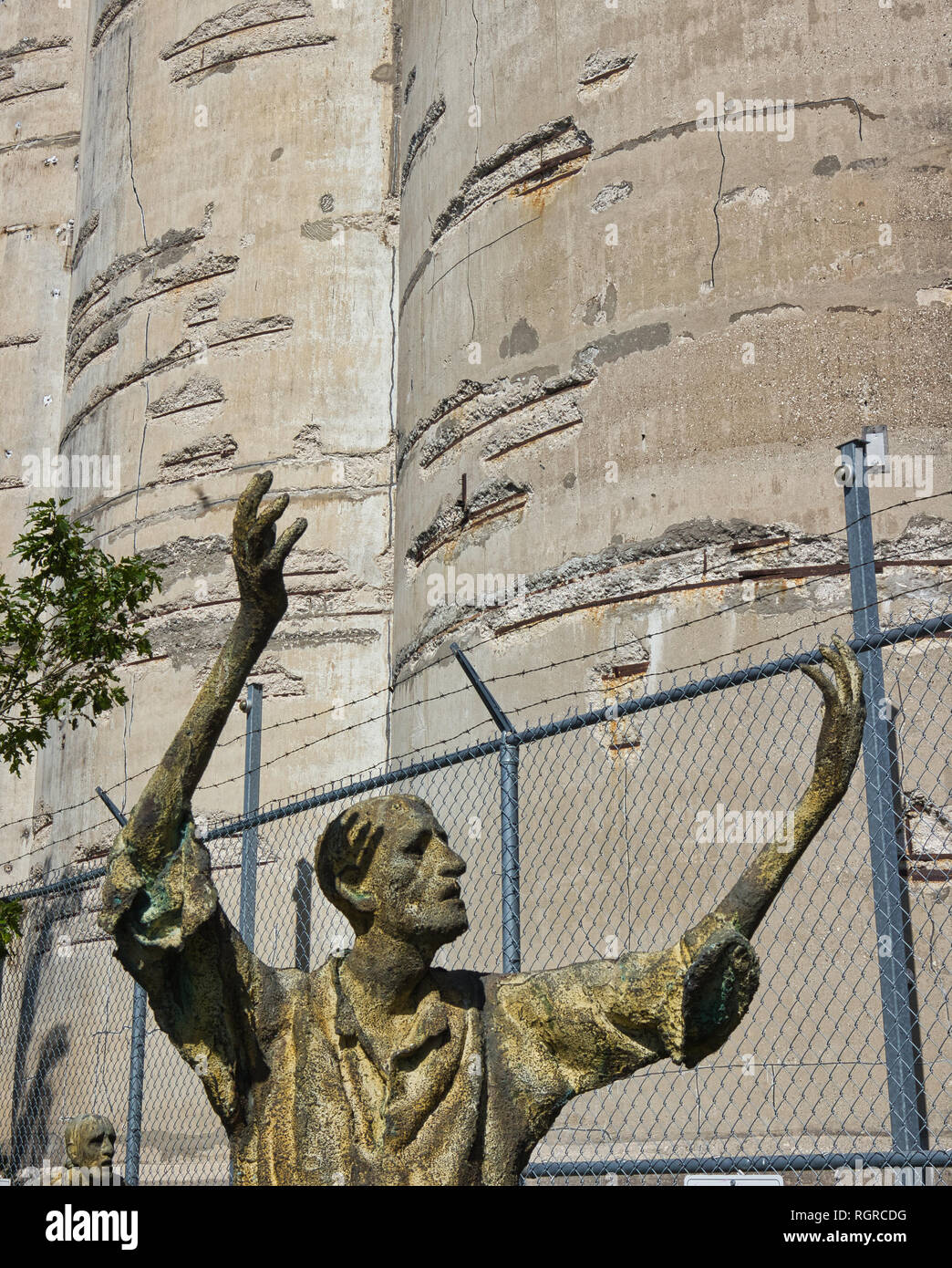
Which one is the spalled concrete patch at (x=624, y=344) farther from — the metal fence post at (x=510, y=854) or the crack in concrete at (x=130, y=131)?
the crack in concrete at (x=130, y=131)

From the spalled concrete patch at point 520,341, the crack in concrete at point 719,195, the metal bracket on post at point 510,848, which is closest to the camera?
the metal bracket on post at point 510,848

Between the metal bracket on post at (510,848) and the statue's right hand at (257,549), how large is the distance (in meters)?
2.29

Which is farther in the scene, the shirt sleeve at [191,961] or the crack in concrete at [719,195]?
the crack in concrete at [719,195]

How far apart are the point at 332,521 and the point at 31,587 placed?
9.16ft

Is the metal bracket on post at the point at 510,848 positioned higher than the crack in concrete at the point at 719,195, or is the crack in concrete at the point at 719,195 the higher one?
the crack in concrete at the point at 719,195

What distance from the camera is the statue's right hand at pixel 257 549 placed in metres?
2.77

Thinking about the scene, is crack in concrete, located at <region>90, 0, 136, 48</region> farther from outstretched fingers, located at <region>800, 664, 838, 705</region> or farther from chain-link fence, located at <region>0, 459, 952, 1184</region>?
outstretched fingers, located at <region>800, 664, 838, 705</region>

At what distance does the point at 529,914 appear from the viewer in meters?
6.89

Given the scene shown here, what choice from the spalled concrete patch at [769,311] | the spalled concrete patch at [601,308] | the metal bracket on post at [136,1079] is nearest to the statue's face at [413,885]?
the metal bracket on post at [136,1079]

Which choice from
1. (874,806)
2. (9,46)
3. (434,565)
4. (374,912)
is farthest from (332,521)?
(9,46)

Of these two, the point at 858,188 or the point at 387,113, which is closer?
the point at 858,188
